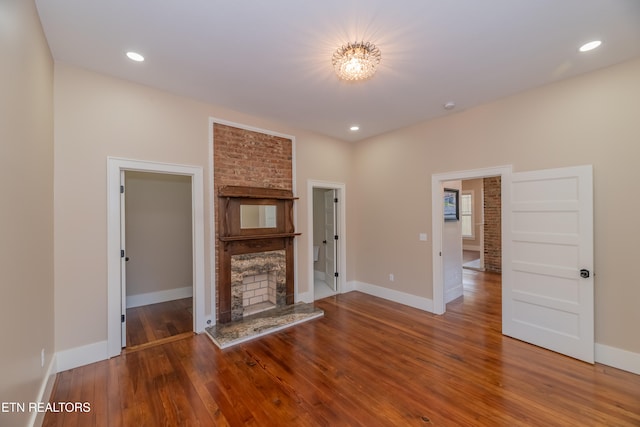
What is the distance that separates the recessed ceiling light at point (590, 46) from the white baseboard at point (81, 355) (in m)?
5.72

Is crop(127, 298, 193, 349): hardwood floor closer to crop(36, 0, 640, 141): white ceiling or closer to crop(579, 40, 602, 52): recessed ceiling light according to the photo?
crop(36, 0, 640, 141): white ceiling

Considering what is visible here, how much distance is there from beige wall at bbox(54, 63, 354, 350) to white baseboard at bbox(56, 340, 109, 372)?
0.06 meters

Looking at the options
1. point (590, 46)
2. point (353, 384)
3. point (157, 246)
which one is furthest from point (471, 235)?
point (157, 246)

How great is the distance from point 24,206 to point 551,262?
499 centimetres

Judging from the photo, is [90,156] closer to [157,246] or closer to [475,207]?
[157,246]

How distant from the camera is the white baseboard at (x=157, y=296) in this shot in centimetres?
457

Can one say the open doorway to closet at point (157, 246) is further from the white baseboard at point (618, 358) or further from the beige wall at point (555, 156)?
the white baseboard at point (618, 358)

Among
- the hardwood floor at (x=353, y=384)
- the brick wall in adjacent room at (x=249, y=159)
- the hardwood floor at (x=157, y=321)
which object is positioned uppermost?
the brick wall in adjacent room at (x=249, y=159)

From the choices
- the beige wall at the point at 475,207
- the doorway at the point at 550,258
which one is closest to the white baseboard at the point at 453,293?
the doorway at the point at 550,258

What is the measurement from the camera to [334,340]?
3381 mm

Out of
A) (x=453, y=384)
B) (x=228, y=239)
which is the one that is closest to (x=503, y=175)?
(x=453, y=384)

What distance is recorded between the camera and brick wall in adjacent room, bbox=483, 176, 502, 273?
23.4ft

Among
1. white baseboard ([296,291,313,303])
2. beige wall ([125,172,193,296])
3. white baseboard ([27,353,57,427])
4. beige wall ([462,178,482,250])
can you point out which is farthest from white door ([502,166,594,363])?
beige wall ([462,178,482,250])

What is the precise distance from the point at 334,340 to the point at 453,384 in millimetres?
1403
